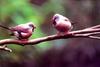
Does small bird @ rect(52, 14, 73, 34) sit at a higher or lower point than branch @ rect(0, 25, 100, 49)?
higher

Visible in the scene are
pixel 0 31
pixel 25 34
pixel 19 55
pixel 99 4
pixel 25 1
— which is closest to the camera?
pixel 25 34

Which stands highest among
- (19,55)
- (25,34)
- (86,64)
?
(25,34)

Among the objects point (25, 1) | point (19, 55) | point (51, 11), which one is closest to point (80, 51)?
point (51, 11)

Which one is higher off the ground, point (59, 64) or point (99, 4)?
point (99, 4)

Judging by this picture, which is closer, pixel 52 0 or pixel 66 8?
pixel 52 0

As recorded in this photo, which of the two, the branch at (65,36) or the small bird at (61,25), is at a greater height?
the small bird at (61,25)

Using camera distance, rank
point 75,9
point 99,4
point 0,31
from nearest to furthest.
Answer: point 0,31
point 75,9
point 99,4

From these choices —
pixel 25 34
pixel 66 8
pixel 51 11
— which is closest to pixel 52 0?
pixel 51 11

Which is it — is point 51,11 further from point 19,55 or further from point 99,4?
point 99,4

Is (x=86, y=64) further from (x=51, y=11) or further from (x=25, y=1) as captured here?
(x=25, y=1)
